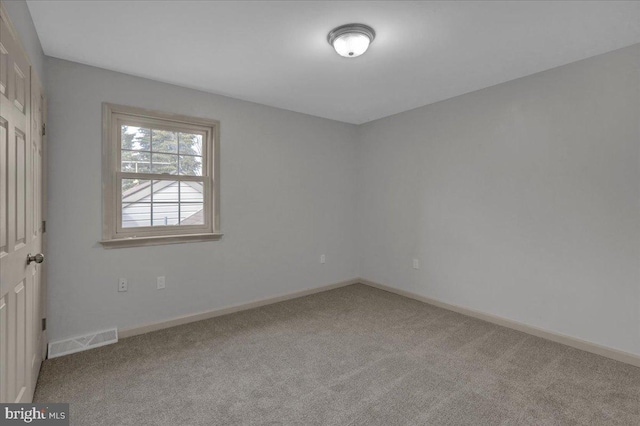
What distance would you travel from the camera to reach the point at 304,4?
Result: 76.4 inches

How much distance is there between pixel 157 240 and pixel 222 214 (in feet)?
2.34

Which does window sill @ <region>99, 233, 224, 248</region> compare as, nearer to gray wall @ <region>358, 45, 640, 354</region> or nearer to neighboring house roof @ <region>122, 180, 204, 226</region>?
neighboring house roof @ <region>122, 180, 204, 226</region>

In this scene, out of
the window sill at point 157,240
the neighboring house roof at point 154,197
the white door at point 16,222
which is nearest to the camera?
the white door at point 16,222

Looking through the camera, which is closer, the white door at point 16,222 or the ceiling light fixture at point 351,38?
the white door at point 16,222

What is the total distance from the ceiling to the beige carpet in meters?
2.45

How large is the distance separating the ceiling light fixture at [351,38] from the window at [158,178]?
5.74 ft

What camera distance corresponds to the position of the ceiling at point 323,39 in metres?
1.99

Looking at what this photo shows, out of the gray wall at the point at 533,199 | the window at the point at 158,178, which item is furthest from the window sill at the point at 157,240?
the gray wall at the point at 533,199

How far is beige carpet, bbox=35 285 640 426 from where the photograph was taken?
1878 millimetres

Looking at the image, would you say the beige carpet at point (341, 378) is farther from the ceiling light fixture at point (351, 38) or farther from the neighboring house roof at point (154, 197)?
the ceiling light fixture at point (351, 38)

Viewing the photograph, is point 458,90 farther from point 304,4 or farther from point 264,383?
point 264,383

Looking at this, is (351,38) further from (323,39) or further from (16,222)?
(16,222)

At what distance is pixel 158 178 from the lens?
316cm

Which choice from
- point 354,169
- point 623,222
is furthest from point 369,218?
point 623,222
